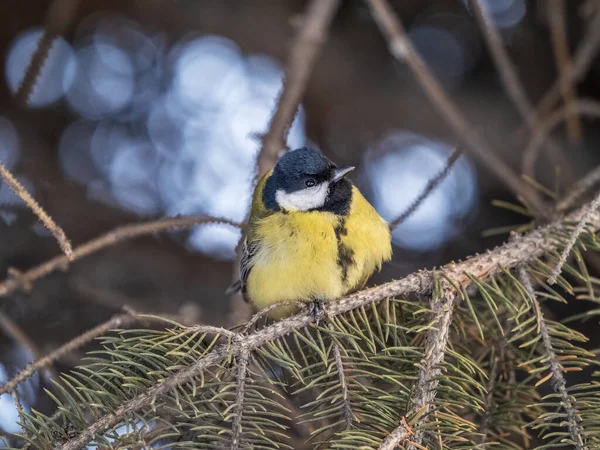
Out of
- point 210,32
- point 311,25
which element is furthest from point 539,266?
point 210,32

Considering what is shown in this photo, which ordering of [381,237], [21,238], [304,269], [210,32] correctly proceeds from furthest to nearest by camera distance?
1. [210,32]
2. [21,238]
3. [381,237]
4. [304,269]

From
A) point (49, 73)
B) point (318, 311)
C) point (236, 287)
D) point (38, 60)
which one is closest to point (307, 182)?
point (236, 287)

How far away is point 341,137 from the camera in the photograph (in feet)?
9.65

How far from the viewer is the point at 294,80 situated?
1.86 metres

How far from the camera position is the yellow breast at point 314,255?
63.6 inches

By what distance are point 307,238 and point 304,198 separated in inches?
8.0

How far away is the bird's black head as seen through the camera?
1840 millimetres

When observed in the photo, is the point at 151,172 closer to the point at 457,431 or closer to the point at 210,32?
the point at 210,32

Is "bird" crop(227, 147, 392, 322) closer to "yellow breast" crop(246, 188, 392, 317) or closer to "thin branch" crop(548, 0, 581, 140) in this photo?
"yellow breast" crop(246, 188, 392, 317)

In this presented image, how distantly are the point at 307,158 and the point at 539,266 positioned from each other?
2.58 ft

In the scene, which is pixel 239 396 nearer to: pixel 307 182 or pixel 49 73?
pixel 307 182

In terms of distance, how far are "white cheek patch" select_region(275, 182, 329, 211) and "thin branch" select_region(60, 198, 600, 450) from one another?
527 millimetres

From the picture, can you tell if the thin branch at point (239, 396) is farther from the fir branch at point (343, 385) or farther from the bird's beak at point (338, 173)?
the bird's beak at point (338, 173)

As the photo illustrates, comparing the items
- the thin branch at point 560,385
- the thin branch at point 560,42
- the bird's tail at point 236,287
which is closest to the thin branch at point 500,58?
the thin branch at point 560,42
